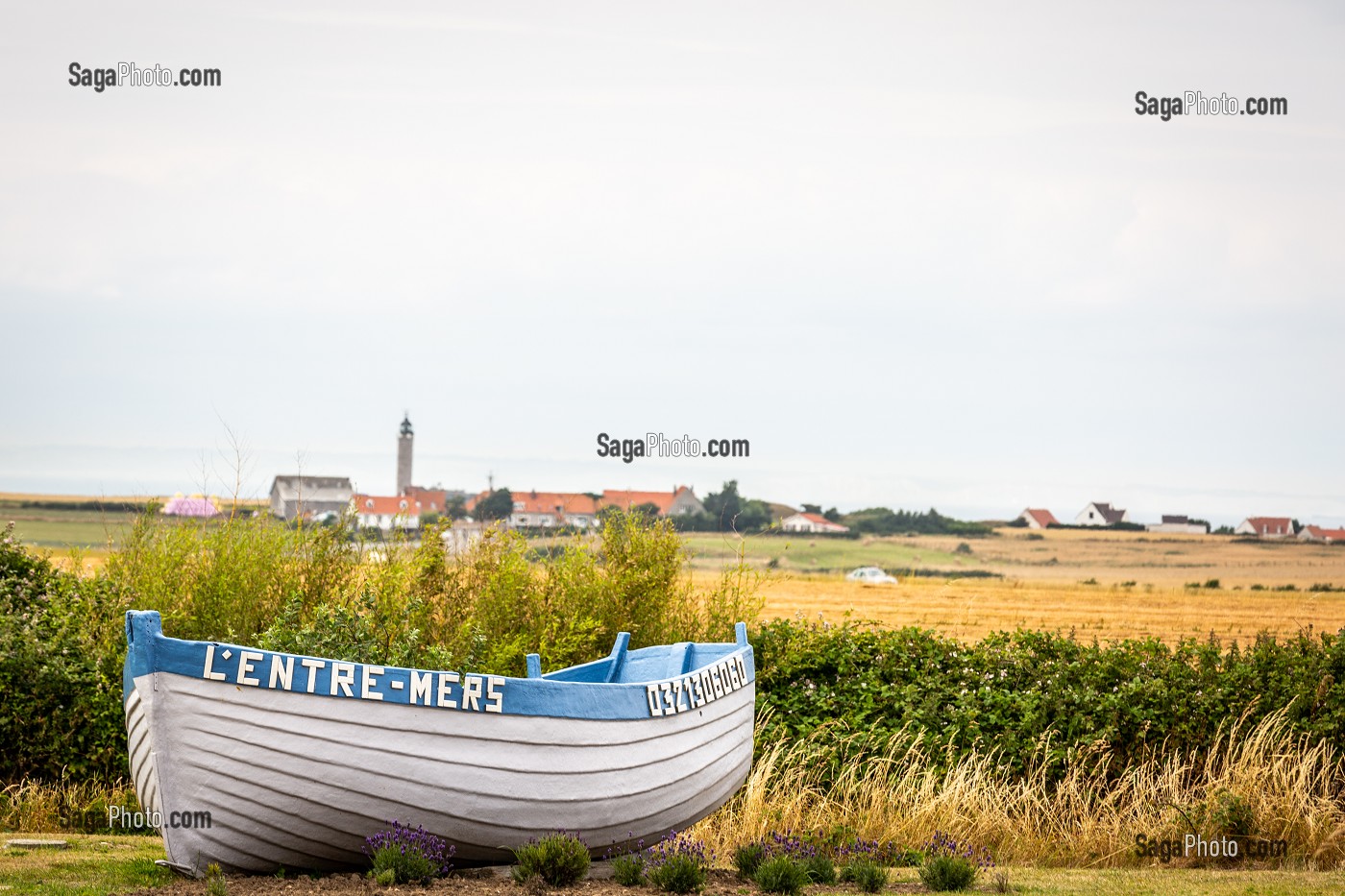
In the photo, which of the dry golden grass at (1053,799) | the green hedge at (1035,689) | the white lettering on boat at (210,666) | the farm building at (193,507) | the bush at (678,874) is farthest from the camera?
the farm building at (193,507)

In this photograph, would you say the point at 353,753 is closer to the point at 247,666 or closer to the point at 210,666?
the point at 247,666

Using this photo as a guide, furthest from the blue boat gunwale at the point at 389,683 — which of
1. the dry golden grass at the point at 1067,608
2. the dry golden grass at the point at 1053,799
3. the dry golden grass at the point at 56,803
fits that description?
the dry golden grass at the point at 1067,608

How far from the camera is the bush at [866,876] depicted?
8164mm

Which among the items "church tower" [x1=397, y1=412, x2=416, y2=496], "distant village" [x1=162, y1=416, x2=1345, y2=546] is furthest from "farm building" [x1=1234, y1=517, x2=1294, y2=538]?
"church tower" [x1=397, y1=412, x2=416, y2=496]

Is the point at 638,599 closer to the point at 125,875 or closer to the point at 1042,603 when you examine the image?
the point at 125,875

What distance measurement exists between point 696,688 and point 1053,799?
477 centimetres

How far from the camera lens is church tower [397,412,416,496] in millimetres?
139500

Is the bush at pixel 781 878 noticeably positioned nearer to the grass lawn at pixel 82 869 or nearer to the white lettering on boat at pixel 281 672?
the white lettering on boat at pixel 281 672

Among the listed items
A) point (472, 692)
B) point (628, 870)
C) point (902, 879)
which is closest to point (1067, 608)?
point (902, 879)

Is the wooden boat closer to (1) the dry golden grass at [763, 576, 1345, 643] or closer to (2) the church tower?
(1) the dry golden grass at [763, 576, 1345, 643]

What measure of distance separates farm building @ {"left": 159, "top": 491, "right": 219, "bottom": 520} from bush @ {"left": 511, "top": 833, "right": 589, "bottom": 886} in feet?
22.7

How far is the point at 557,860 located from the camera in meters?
7.73

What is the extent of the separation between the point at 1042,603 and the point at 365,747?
37.0m

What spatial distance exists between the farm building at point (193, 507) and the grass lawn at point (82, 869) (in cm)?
444
